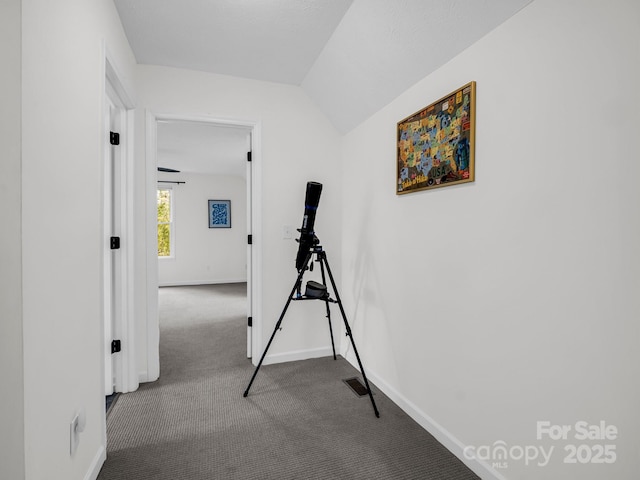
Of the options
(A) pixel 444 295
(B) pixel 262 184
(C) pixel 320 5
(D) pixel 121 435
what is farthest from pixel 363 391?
(C) pixel 320 5

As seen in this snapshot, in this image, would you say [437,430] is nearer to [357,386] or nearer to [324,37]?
[357,386]

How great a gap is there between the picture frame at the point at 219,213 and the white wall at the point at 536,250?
5.70m

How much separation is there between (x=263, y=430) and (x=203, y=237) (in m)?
5.72

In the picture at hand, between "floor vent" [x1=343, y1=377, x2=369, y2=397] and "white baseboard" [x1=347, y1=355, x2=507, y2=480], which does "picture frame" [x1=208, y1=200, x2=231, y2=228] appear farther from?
"white baseboard" [x1=347, y1=355, x2=507, y2=480]

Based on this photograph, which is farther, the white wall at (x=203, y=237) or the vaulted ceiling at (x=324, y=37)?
the white wall at (x=203, y=237)

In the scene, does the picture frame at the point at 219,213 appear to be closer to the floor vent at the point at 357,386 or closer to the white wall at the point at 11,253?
the floor vent at the point at 357,386

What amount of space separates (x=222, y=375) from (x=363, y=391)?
1136mm

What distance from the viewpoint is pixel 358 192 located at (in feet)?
8.87

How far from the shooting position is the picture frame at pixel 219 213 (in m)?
7.03

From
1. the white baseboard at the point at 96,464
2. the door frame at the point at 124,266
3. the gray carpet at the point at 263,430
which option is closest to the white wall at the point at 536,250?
the gray carpet at the point at 263,430

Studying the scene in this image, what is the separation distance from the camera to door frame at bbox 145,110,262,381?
7.91 ft

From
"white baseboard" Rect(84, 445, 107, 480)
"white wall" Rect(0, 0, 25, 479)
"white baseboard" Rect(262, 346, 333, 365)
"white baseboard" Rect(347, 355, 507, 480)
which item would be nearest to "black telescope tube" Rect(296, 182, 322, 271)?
"white baseboard" Rect(262, 346, 333, 365)

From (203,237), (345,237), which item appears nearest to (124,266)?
(345,237)

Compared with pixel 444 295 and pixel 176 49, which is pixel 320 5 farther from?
pixel 444 295
